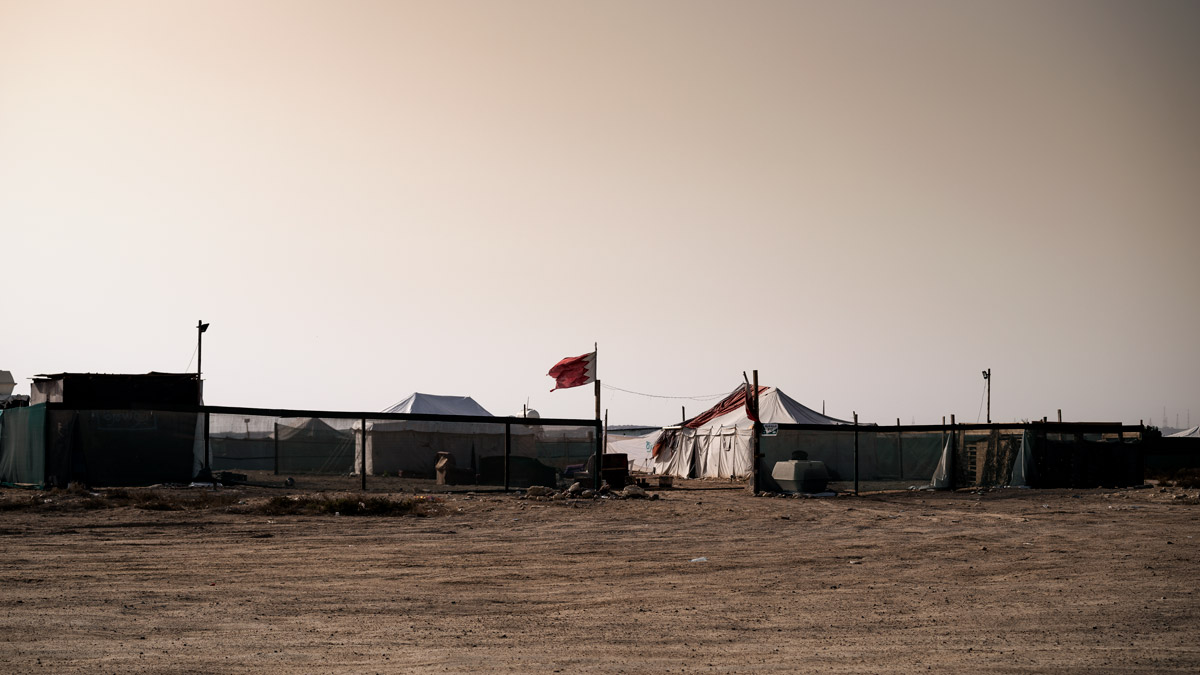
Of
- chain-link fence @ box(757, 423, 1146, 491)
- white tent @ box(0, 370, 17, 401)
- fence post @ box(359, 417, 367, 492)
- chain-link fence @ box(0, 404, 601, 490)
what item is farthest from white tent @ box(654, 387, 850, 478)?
white tent @ box(0, 370, 17, 401)

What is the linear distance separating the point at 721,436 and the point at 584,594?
3075 centimetres

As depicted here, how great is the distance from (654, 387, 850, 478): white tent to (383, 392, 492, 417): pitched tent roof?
341 inches

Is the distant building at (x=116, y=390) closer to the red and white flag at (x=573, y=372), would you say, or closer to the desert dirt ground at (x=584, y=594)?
the desert dirt ground at (x=584, y=594)

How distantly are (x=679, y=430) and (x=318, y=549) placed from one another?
3146cm

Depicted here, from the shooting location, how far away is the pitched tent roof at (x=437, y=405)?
4266cm

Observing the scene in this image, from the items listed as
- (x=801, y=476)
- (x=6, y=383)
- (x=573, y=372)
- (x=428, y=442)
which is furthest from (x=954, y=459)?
(x=6, y=383)

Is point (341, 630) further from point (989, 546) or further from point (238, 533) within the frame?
point (989, 546)

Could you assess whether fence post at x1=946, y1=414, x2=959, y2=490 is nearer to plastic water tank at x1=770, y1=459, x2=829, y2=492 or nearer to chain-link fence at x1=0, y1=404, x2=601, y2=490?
plastic water tank at x1=770, y1=459, x2=829, y2=492

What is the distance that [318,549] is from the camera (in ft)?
48.8

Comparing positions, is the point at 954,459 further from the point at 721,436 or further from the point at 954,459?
the point at 721,436

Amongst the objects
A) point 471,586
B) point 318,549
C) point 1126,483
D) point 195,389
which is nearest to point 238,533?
point 318,549

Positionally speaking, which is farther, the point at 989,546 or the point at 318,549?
the point at 989,546

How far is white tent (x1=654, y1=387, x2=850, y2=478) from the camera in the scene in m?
40.5

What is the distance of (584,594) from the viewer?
36.7ft
